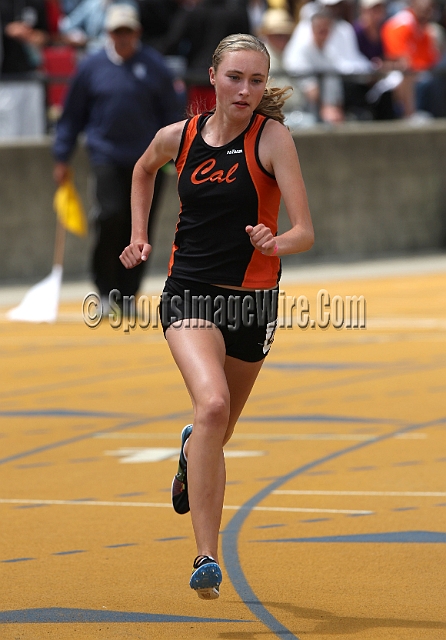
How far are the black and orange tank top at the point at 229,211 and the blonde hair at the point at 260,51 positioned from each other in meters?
0.09

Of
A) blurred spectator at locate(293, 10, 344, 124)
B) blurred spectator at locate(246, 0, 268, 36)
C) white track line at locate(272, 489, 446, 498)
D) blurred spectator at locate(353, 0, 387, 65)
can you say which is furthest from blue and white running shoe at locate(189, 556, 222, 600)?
blurred spectator at locate(353, 0, 387, 65)

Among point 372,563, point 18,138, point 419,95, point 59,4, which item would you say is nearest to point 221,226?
point 372,563

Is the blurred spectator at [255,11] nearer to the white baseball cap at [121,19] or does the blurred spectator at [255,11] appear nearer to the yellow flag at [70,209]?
the yellow flag at [70,209]

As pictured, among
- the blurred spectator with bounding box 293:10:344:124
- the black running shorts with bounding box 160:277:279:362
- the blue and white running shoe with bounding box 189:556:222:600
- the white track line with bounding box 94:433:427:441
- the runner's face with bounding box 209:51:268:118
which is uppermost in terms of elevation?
the blurred spectator with bounding box 293:10:344:124

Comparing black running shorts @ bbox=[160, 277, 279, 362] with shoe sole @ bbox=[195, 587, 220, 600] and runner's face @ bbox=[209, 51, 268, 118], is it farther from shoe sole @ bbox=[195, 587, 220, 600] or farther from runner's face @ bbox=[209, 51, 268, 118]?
shoe sole @ bbox=[195, 587, 220, 600]

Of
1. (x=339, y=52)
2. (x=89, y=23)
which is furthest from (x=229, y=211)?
(x=339, y=52)

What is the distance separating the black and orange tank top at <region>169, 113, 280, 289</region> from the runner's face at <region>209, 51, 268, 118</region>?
0.36 feet

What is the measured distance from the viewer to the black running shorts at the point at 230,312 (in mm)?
5328

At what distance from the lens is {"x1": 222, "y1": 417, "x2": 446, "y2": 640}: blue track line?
4.82 meters

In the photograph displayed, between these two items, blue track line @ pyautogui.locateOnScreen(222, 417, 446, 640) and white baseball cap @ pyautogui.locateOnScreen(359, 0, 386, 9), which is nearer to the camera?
blue track line @ pyautogui.locateOnScreen(222, 417, 446, 640)

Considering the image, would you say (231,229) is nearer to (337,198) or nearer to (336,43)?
(336,43)

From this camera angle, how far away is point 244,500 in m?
6.77

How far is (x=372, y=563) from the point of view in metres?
5.56

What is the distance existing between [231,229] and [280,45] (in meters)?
14.1
